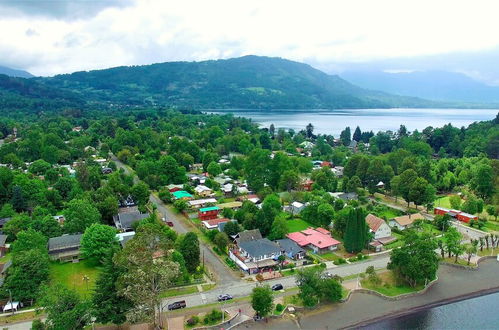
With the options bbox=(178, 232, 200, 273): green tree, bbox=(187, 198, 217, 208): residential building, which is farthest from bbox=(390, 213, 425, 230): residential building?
bbox=(178, 232, 200, 273): green tree

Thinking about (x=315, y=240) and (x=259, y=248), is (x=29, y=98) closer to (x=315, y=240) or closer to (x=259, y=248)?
(x=259, y=248)

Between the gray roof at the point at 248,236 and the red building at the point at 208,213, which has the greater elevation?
the gray roof at the point at 248,236

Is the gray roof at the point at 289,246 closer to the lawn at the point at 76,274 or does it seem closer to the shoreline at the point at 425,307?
the shoreline at the point at 425,307

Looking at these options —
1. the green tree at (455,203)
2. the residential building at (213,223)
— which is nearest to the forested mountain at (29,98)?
the residential building at (213,223)

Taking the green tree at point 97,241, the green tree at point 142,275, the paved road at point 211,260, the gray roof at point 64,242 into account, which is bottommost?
the paved road at point 211,260

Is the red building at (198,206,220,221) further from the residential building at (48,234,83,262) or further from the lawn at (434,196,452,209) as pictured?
the lawn at (434,196,452,209)
